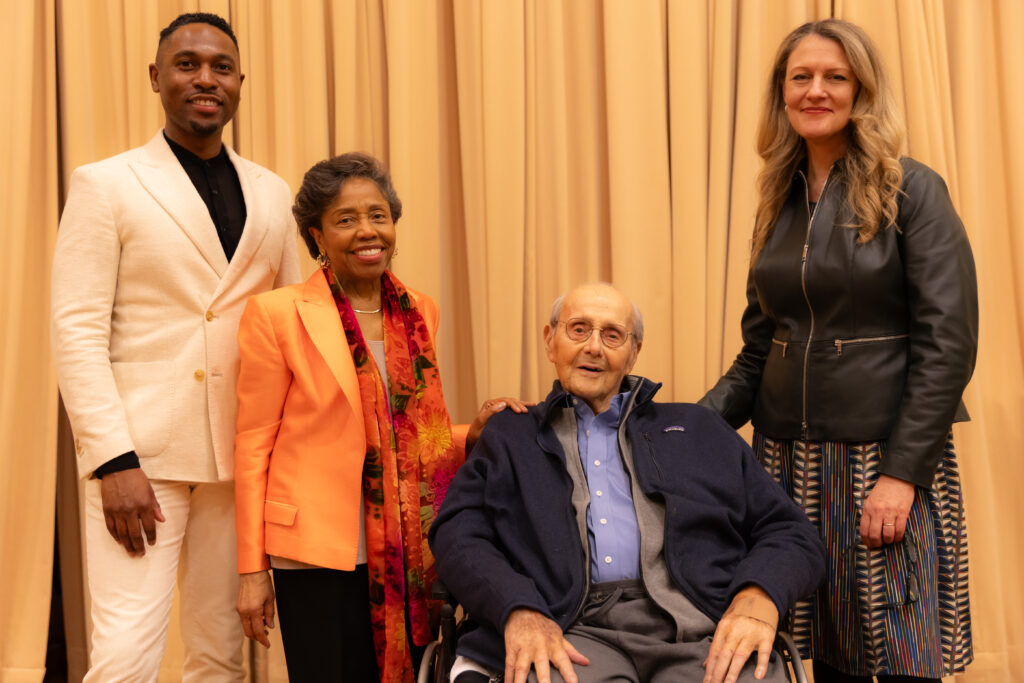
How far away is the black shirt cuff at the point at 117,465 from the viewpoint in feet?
6.76

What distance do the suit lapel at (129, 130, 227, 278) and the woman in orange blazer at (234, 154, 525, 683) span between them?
0.69 feet

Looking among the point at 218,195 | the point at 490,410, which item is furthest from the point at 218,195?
the point at 490,410

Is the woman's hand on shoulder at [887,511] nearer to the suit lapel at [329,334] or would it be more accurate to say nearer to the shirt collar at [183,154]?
the suit lapel at [329,334]

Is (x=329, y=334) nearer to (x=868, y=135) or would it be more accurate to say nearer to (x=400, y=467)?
(x=400, y=467)

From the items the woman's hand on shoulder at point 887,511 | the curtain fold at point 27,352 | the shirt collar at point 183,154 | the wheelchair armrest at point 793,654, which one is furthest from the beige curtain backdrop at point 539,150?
the wheelchair armrest at point 793,654

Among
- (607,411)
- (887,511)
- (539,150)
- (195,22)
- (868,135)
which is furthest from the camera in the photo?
(539,150)

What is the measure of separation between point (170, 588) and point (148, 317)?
2.33 feet

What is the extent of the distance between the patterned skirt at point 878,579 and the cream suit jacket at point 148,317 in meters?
1.53

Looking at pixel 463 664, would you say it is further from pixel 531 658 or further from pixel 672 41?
pixel 672 41

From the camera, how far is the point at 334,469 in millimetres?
2096

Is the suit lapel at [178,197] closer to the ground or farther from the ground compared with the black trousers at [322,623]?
farther from the ground

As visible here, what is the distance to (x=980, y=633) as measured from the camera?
9.73 feet

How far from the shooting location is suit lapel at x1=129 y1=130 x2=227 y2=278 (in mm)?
2176

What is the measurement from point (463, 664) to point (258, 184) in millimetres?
1403
